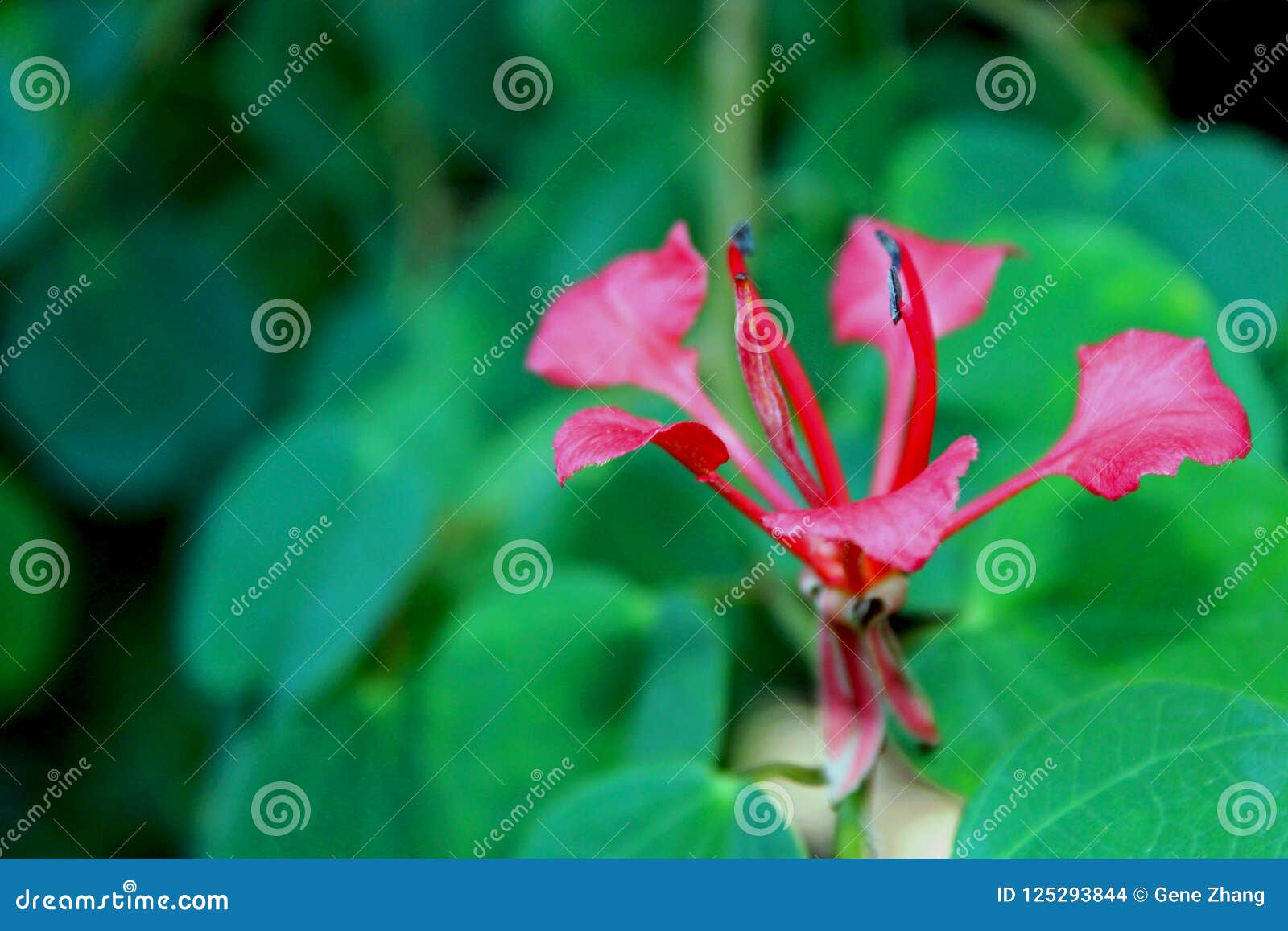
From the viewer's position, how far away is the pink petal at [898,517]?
460 mm

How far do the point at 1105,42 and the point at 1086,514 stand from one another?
526 millimetres

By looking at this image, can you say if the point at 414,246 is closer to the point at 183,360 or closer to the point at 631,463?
the point at 183,360

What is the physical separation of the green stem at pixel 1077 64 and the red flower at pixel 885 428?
1.22ft

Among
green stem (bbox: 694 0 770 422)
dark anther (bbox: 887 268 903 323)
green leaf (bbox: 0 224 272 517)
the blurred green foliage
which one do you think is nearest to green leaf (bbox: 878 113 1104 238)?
the blurred green foliage

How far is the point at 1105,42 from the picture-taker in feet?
3.40

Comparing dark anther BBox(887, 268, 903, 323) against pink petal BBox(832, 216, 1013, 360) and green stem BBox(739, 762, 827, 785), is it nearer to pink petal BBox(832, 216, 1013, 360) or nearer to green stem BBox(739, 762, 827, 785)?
pink petal BBox(832, 216, 1013, 360)

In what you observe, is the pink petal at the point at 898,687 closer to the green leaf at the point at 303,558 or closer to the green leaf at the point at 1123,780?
the green leaf at the point at 1123,780

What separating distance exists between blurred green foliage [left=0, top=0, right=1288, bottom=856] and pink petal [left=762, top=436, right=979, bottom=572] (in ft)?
0.58

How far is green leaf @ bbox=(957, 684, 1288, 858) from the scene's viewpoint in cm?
57

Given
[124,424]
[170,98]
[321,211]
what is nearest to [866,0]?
[321,211]

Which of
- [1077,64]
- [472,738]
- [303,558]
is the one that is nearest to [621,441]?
[472,738]

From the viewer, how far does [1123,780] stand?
1.94 feet

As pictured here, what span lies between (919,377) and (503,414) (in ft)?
1.67

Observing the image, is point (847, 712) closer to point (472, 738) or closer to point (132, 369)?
point (472, 738)
